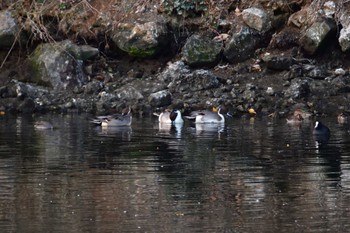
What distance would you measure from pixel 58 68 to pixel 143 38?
2262 mm

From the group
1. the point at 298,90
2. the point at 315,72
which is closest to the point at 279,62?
the point at 315,72

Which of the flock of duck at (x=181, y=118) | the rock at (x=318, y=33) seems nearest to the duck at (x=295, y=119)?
the flock of duck at (x=181, y=118)

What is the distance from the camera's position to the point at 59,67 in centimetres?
2811

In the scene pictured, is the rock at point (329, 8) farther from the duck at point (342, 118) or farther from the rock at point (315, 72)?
the duck at point (342, 118)

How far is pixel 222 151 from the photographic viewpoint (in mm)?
18188

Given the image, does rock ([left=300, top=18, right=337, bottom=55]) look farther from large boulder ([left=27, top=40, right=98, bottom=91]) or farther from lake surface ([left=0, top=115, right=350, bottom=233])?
large boulder ([left=27, top=40, right=98, bottom=91])

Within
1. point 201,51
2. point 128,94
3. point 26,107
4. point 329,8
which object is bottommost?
point 26,107

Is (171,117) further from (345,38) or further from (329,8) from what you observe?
(329,8)

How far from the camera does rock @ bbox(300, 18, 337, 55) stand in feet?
87.8

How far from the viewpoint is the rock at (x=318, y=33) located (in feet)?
87.8

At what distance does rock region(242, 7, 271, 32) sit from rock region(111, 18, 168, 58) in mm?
2086

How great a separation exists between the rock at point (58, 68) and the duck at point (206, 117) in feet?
13.5

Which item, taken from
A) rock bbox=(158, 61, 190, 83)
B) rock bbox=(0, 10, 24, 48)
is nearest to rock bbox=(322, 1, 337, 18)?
rock bbox=(158, 61, 190, 83)

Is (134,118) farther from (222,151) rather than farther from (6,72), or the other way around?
(222,151)
